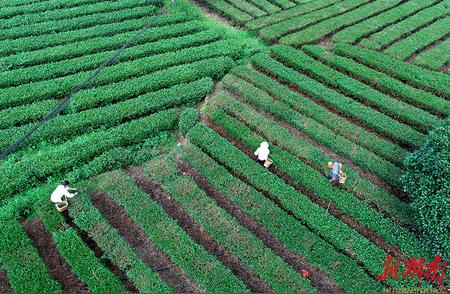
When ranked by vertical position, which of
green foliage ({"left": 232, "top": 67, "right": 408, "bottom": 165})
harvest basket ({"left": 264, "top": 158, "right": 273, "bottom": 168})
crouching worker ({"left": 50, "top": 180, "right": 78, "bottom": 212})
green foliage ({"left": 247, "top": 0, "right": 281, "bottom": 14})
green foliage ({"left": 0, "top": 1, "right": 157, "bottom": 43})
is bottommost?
crouching worker ({"left": 50, "top": 180, "right": 78, "bottom": 212})

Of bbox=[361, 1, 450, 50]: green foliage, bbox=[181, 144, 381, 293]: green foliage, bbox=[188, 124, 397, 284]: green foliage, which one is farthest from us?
bbox=[361, 1, 450, 50]: green foliage

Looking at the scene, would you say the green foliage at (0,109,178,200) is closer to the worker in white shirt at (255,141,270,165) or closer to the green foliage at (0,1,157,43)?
the worker in white shirt at (255,141,270,165)

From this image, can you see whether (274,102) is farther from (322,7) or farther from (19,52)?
(19,52)

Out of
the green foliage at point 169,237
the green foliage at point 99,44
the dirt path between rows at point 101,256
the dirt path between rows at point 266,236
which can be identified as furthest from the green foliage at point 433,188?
the green foliage at point 99,44

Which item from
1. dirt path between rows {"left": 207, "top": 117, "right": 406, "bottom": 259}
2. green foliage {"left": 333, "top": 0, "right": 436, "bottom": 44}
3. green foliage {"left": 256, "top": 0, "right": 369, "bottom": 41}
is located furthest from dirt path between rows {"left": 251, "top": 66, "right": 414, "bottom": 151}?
dirt path between rows {"left": 207, "top": 117, "right": 406, "bottom": 259}

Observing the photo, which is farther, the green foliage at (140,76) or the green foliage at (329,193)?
the green foliage at (140,76)

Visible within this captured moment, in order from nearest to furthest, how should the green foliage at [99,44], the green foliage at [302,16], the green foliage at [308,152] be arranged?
the green foliage at [308,152]
the green foliage at [99,44]
the green foliage at [302,16]

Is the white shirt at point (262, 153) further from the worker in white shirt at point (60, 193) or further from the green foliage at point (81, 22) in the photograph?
the green foliage at point (81, 22)

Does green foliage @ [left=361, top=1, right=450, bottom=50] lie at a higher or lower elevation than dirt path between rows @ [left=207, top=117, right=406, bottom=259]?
higher
